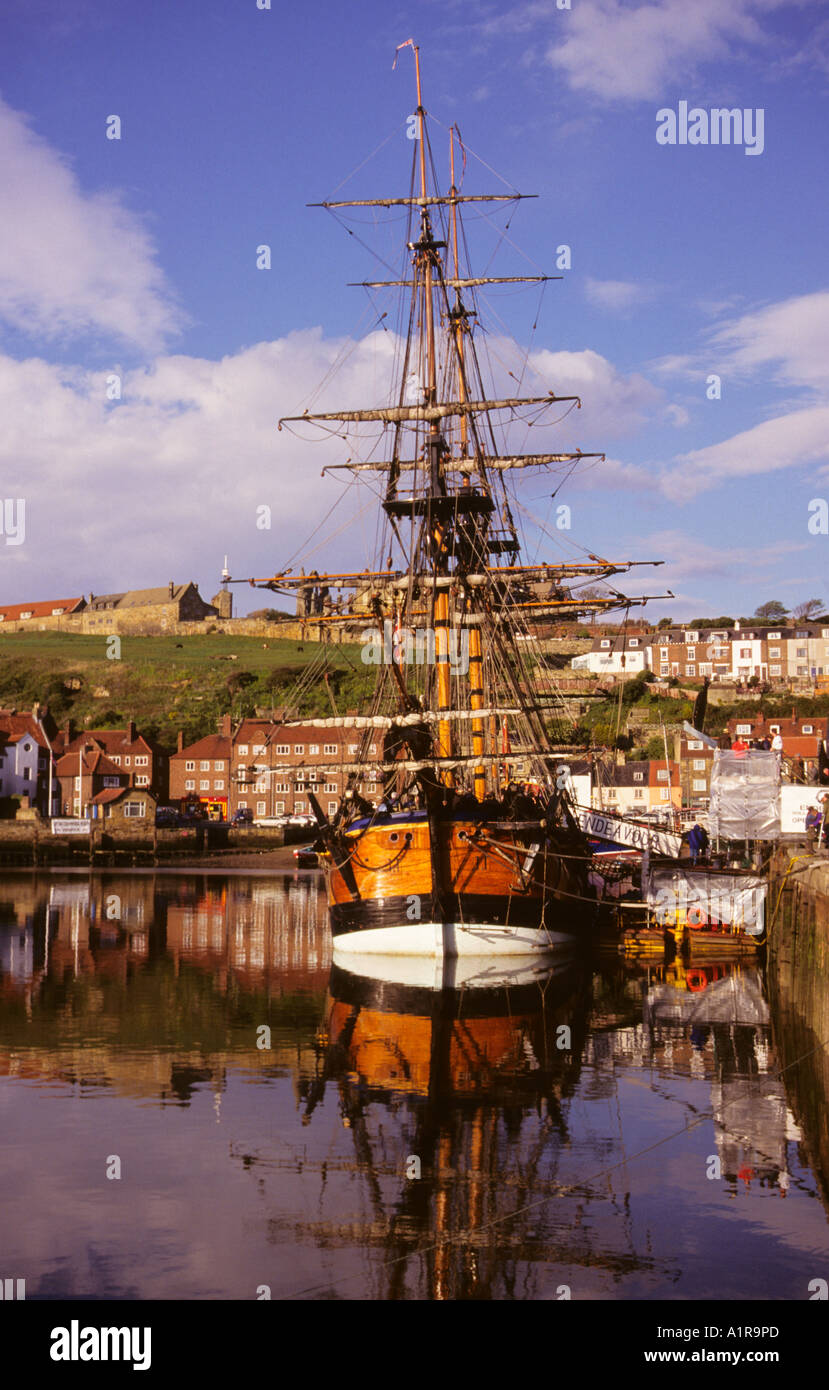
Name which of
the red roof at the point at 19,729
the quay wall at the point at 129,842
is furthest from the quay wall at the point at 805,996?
the red roof at the point at 19,729

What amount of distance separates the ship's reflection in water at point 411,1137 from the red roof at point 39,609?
14818 centimetres

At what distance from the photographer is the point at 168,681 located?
442 ft

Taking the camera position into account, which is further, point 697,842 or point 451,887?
point 697,842

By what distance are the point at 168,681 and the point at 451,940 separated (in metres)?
109

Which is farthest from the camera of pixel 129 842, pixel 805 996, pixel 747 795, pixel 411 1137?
pixel 129 842

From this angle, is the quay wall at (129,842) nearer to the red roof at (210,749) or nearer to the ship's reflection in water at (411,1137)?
the red roof at (210,749)

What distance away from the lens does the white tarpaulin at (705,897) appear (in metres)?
32.3

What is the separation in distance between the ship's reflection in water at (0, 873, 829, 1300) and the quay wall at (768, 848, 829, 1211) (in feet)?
0.34

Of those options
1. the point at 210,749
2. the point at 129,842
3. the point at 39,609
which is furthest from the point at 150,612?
the point at 129,842

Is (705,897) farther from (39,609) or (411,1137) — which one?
(39,609)
